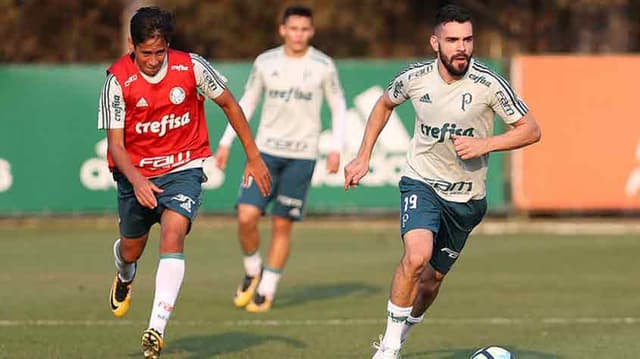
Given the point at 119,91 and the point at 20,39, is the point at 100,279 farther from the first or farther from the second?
the point at 20,39

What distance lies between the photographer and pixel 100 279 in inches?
587

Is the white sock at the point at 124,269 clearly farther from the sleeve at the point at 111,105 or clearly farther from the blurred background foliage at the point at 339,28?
the blurred background foliage at the point at 339,28

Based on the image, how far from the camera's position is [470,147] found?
9.20 meters

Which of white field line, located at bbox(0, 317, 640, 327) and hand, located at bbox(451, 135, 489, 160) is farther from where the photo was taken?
white field line, located at bbox(0, 317, 640, 327)

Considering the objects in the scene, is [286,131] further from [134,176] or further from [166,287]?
[166,287]

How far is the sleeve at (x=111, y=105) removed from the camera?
9.64 metres

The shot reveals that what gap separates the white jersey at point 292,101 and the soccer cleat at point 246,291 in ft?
3.49

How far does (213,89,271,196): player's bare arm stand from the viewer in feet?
32.6

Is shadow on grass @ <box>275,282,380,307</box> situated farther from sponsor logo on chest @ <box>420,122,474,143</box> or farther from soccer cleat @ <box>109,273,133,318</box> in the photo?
sponsor logo on chest @ <box>420,122,474,143</box>

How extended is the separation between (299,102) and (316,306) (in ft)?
5.61

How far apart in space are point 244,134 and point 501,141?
1.67 metres

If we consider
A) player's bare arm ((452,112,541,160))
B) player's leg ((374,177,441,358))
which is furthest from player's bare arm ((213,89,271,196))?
player's bare arm ((452,112,541,160))

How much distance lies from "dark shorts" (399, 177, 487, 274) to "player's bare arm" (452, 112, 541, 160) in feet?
1.36

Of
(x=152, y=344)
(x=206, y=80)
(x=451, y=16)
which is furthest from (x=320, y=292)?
(x=451, y=16)
